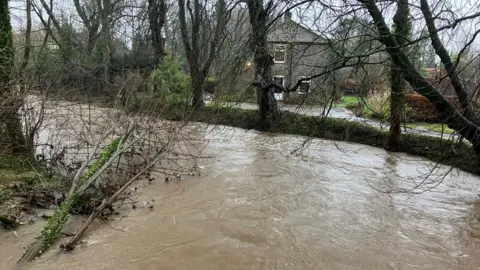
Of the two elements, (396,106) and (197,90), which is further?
(197,90)

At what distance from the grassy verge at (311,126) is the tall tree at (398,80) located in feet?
1.23

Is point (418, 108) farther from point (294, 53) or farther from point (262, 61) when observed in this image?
point (294, 53)

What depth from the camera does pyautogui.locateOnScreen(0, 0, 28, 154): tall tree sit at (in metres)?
8.10

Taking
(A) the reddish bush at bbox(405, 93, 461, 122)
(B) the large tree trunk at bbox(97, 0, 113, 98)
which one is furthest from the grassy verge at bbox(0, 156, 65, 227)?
(A) the reddish bush at bbox(405, 93, 461, 122)

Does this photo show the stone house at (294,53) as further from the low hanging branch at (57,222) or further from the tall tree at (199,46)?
the low hanging branch at (57,222)

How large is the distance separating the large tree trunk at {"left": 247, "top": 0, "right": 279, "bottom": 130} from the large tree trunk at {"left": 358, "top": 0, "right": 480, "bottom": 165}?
7.39 ft

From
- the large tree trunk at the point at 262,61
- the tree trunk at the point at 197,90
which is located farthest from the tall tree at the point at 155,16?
the large tree trunk at the point at 262,61

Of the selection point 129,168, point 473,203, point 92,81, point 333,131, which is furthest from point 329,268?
point 92,81

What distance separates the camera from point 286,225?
272 inches

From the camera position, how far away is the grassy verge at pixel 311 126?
11.6 m

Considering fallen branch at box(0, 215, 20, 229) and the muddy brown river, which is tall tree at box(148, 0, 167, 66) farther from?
fallen branch at box(0, 215, 20, 229)

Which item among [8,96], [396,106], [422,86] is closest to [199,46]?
[396,106]

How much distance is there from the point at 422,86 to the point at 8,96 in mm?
8517

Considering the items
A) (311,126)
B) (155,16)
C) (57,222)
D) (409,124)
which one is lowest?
(57,222)
